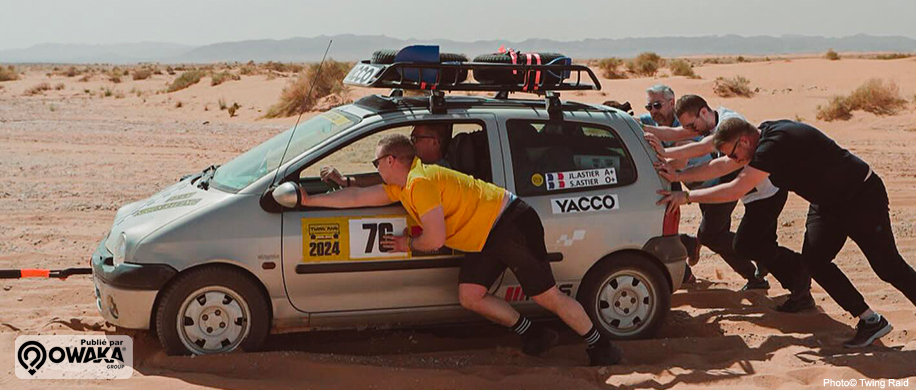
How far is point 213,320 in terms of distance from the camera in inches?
227

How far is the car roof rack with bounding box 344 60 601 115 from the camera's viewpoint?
6.14 m

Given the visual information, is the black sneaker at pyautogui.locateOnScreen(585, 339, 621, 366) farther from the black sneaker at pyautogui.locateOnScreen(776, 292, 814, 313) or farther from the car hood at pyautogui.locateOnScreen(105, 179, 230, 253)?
the car hood at pyautogui.locateOnScreen(105, 179, 230, 253)

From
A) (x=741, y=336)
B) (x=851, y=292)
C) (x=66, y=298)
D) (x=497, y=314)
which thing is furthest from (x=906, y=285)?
(x=66, y=298)

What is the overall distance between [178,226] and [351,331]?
1671 millimetres

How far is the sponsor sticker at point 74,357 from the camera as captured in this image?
562 cm

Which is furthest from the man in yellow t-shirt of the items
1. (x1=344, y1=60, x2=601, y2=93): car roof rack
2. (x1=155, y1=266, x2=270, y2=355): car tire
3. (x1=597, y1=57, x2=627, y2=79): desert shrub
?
(x1=597, y1=57, x2=627, y2=79): desert shrub

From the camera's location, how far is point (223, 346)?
5.82 metres

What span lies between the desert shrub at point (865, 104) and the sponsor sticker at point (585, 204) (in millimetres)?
17928

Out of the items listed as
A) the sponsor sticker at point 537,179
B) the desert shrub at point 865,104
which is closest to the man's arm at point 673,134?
the sponsor sticker at point 537,179

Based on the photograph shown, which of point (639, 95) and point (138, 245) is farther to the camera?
point (639, 95)

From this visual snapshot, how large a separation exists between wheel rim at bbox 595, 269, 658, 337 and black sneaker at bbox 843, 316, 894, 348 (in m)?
1.33

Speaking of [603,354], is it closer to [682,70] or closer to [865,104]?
[865,104]

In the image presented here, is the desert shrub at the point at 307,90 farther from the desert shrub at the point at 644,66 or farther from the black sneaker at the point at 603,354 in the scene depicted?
the black sneaker at the point at 603,354

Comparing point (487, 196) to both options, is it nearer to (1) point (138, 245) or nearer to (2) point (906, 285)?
(1) point (138, 245)
